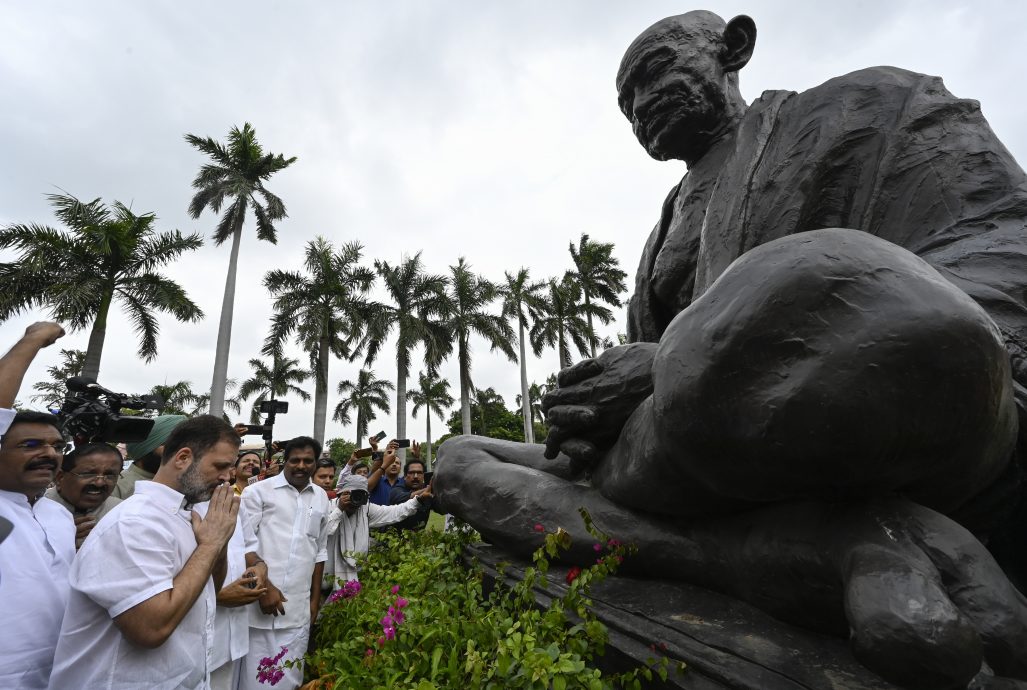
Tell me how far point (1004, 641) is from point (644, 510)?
0.88 metres

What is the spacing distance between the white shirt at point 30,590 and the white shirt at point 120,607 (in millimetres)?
136

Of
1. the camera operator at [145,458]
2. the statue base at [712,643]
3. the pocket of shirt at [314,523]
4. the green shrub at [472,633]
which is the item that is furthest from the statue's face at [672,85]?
the camera operator at [145,458]

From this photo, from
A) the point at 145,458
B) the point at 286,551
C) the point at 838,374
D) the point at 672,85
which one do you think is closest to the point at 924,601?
the point at 838,374

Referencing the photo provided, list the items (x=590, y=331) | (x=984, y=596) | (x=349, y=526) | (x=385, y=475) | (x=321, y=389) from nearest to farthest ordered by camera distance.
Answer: (x=984, y=596) < (x=349, y=526) < (x=385, y=475) < (x=321, y=389) < (x=590, y=331)

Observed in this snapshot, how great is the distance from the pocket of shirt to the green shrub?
895 mm

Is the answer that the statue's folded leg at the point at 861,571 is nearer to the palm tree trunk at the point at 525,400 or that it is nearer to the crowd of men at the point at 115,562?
the crowd of men at the point at 115,562

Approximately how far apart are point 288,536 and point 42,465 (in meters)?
1.78

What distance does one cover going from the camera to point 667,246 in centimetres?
240

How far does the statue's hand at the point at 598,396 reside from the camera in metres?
1.74

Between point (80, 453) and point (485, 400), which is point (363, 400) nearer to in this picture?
point (485, 400)

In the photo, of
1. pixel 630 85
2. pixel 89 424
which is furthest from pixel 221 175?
pixel 630 85

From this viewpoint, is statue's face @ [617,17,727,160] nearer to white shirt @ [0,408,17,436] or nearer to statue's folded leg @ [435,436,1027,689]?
statue's folded leg @ [435,436,1027,689]

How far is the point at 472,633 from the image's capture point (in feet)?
5.75

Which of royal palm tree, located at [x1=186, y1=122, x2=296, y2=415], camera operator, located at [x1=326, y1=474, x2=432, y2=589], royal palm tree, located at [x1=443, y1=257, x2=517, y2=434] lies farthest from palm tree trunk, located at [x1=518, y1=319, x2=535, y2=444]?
camera operator, located at [x1=326, y1=474, x2=432, y2=589]
